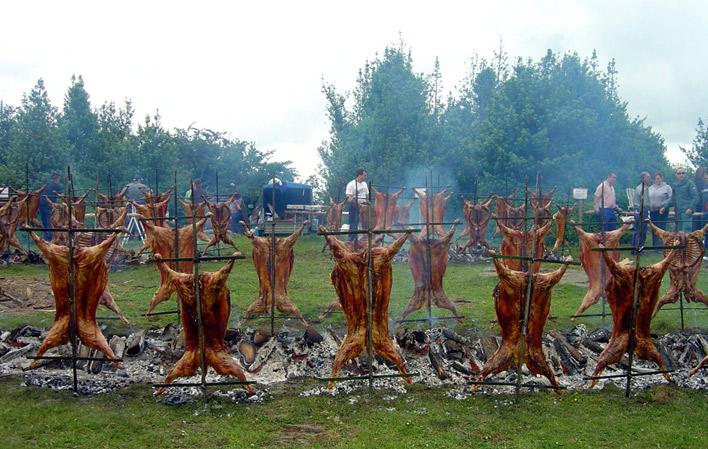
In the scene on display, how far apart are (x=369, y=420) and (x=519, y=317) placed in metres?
2.35

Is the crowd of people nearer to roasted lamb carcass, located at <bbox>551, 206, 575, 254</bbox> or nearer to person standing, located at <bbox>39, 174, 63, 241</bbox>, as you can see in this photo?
roasted lamb carcass, located at <bbox>551, 206, 575, 254</bbox>

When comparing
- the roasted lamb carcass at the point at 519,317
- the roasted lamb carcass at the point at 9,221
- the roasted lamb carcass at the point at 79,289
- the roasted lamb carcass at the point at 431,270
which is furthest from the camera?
the roasted lamb carcass at the point at 9,221

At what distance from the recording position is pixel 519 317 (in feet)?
26.3

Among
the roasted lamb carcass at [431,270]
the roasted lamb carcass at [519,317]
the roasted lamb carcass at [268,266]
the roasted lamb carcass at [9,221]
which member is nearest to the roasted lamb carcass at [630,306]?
the roasted lamb carcass at [519,317]

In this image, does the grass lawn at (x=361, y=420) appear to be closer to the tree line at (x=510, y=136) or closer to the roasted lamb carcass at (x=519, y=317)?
the roasted lamb carcass at (x=519, y=317)

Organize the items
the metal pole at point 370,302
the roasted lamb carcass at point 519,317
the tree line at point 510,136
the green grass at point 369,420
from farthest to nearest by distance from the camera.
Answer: the tree line at point 510,136
the metal pole at point 370,302
the roasted lamb carcass at point 519,317
the green grass at point 369,420

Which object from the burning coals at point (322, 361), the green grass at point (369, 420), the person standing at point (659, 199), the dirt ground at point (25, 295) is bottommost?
the green grass at point (369, 420)

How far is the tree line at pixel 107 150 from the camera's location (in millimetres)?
29875

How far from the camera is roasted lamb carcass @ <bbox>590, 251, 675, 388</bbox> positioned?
8.20 metres

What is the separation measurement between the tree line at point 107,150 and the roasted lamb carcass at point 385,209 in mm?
11874

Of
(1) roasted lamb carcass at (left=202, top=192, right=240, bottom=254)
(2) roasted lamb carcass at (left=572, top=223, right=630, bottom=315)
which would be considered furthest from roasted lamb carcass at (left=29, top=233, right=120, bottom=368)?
(1) roasted lamb carcass at (left=202, top=192, right=240, bottom=254)

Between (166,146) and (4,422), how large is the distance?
94.2 ft

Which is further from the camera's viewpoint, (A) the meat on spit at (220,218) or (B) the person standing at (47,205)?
(B) the person standing at (47,205)

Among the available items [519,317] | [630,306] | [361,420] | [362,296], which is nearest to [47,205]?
[362,296]
